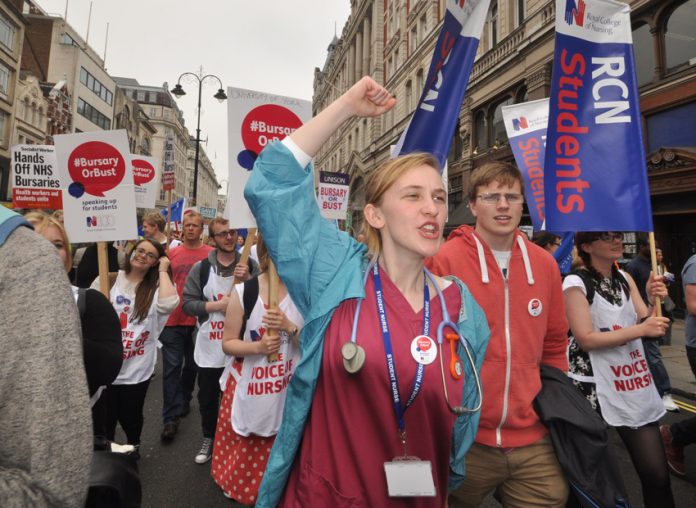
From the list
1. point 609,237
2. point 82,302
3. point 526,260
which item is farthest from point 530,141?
point 82,302

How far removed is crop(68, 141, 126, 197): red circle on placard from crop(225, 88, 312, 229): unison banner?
1198mm

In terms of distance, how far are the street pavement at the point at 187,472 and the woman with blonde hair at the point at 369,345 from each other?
2.13m

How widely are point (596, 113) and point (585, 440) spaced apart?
6.74 ft

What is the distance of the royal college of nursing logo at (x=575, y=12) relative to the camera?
2.72 m

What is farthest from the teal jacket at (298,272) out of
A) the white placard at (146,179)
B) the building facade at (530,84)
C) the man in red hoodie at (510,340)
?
the white placard at (146,179)

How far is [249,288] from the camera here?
278 centimetres

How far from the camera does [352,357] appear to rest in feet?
4.46

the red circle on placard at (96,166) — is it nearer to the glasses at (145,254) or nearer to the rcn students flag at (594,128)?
the glasses at (145,254)

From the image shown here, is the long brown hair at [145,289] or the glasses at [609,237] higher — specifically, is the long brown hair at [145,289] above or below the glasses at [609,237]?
below

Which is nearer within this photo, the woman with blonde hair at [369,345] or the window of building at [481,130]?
the woman with blonde hair at [369,345]

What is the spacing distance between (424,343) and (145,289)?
3.06 m

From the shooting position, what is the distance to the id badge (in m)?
1.37

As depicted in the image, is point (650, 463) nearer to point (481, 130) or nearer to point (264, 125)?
point (264, 125)

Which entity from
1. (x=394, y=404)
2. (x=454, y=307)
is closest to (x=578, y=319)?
(x=454, y=307)
